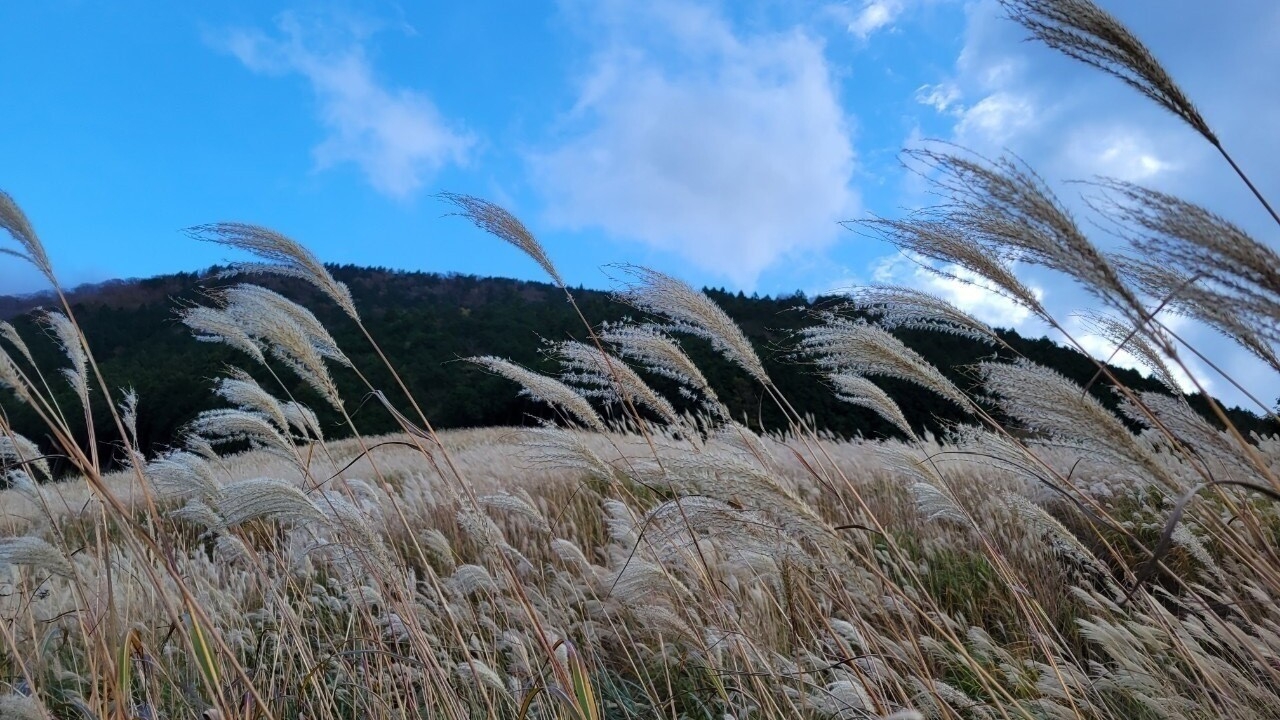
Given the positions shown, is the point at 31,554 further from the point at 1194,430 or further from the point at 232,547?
the point at 1194,430

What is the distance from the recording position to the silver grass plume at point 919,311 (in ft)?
6.89

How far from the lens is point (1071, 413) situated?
1784mm

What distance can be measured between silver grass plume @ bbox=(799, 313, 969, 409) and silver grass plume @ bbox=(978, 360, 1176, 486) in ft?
0.69

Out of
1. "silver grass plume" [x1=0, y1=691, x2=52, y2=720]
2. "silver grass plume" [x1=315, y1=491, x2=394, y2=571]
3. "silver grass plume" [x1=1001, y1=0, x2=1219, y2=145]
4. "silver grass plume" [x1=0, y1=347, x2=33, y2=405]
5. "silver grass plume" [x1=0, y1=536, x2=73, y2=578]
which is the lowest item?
"silver grass plume" [x1=0, y1=691, x2=52, y2=720]

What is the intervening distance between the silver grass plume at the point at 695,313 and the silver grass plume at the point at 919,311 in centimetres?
39

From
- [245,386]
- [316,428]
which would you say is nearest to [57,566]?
[245,386]

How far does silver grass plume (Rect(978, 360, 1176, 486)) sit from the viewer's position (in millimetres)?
1756

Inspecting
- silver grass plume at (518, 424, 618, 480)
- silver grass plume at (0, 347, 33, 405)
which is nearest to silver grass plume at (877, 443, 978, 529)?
silver grass plume at (518, 424, 618, 480)

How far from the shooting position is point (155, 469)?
2393 mm

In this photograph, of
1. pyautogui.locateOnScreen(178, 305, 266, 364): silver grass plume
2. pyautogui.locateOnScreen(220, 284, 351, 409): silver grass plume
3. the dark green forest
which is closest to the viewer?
pyautogui.locateOnScreen(220, 284, 351, 409): silver grass plume

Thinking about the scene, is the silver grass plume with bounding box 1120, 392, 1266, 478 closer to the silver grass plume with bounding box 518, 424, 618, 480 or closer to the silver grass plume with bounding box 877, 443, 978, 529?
the silver grass plume with bounding box 877, 443, 978, 529

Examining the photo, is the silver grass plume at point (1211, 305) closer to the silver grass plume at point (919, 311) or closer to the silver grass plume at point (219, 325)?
the silver grass plume at point (919, 311)

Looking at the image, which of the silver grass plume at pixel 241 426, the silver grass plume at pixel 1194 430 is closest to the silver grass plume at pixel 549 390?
the silver grass plume at pixel 241 426

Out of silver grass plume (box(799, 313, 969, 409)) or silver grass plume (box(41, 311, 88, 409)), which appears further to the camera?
silver grass plume (box(41, 311, 88, 409))
